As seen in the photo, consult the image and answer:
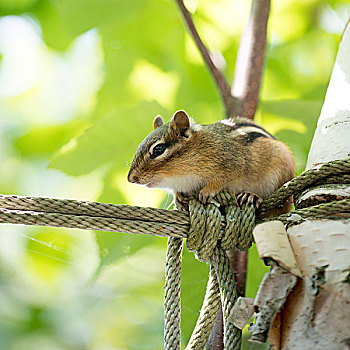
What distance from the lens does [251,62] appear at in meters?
1.31

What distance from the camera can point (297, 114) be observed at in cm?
138

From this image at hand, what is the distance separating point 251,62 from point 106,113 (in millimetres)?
525

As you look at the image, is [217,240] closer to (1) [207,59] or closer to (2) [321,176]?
(2) [321,176]

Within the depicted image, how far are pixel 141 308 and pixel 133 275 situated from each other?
0.22 m

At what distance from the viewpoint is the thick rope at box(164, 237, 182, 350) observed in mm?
751

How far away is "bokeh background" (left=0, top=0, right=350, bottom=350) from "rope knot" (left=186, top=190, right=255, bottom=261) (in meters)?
0.39

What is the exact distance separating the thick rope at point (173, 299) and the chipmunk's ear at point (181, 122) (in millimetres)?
434

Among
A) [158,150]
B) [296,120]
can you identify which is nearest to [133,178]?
[158,150]

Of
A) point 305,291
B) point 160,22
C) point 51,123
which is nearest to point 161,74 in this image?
point 160,22

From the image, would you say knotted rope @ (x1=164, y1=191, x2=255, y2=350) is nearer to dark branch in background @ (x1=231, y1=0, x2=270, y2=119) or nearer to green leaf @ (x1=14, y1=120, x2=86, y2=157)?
dark branch in background @ (x1=231, y1=0, x2=270, y2=119)

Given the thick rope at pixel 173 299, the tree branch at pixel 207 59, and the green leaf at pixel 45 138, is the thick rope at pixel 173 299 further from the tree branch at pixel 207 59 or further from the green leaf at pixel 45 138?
the green leaf at pixel 45 138

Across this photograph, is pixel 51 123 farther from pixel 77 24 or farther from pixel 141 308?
pixel 141 308

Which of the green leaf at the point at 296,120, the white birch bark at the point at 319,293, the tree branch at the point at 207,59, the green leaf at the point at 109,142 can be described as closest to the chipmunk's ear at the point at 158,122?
the green leaf at the point at 109,142

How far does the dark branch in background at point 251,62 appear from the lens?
1297mm
